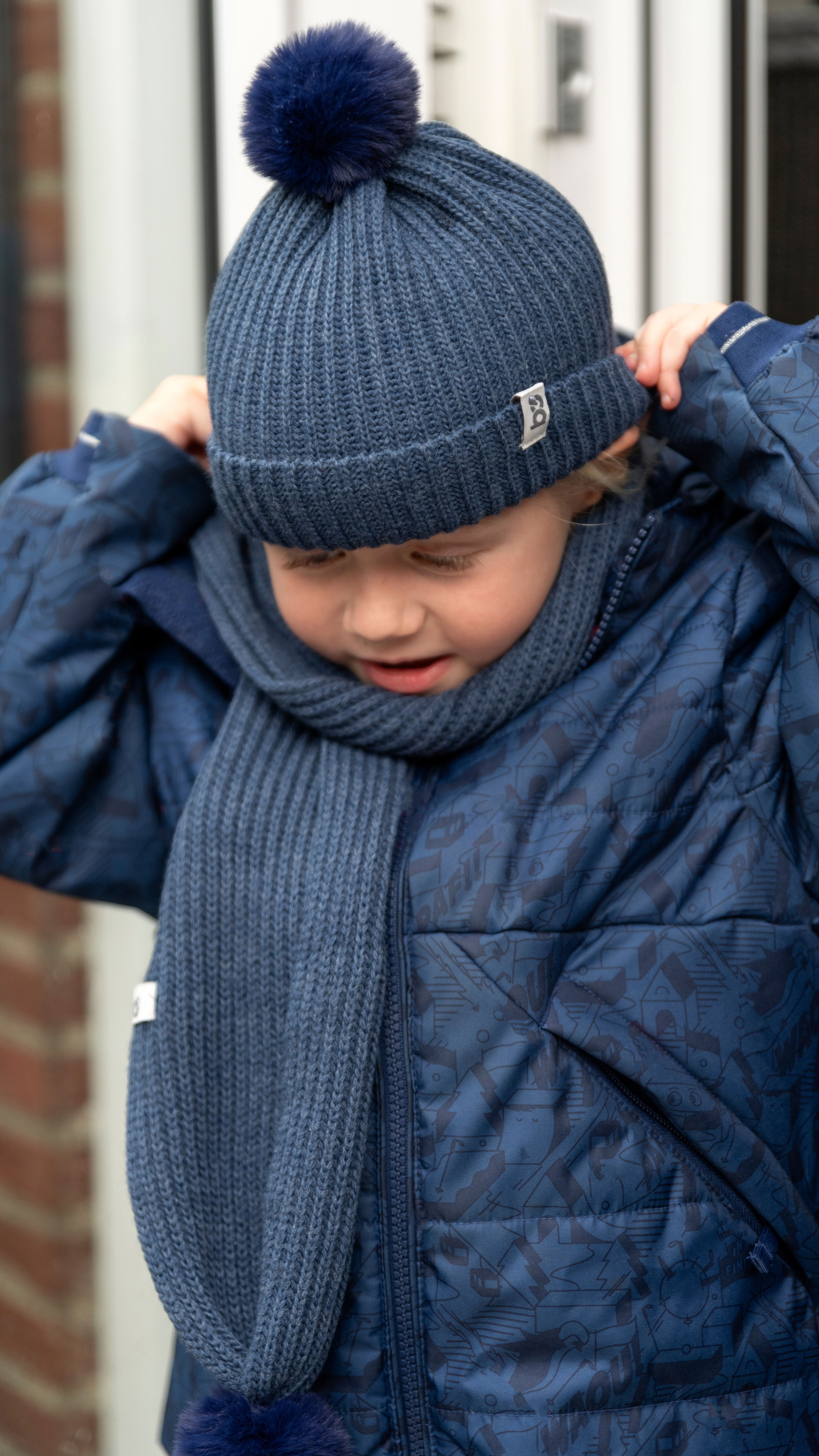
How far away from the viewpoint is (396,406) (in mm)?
919

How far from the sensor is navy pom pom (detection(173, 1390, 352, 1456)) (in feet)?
3.12

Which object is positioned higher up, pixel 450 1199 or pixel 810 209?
pixel 810 209

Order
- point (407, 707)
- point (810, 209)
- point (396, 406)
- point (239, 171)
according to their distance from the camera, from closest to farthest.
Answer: point (396, 406) < point (407, 707) < point (239, 171) < point (810, 209)

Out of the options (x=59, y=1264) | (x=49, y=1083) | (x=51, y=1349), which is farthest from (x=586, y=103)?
(x=51, y=1349)

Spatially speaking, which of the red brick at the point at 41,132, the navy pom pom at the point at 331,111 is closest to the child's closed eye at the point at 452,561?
the navy pom pom at the point at 331,111

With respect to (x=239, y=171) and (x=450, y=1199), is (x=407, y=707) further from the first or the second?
(x=239, y=171)

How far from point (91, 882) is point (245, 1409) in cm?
46

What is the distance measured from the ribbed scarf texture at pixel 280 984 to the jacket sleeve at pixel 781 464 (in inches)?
4.1

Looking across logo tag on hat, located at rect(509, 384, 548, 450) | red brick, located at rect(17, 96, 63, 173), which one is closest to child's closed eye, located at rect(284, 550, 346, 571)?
logo tag on hat, located at rect(509, 384, 548, 450)

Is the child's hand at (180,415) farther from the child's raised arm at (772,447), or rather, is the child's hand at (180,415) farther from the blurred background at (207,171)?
the child's raised arm at (772,447)

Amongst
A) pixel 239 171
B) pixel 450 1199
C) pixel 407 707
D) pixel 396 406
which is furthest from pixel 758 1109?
pixel 239 171

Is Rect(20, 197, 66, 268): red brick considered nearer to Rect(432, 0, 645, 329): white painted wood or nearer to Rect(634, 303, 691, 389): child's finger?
Rect(432, 0, 645, 329): white painted wood

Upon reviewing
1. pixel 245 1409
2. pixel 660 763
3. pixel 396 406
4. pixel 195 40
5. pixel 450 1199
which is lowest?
pixel 245 1409

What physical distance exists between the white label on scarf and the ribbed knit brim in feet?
1.25
